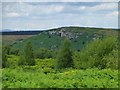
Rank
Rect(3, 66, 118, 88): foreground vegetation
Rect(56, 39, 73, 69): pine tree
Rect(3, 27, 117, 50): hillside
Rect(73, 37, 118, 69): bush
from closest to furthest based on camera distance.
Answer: Rect(3, 66, 118, 88): foreground vegetation < Rect(73, 37, 118, 69): bush < Rect(56, 39, 73, 69): pine tree < Rect(3, 27, 117, 50): hillside

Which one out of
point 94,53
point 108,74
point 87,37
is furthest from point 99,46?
point 87,37

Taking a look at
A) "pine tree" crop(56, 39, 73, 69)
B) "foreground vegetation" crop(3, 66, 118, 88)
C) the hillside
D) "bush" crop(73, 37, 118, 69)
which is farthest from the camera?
the hillside

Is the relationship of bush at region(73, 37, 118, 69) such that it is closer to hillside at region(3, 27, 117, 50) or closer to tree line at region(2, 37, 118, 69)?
tree line at region(2, 37, 118, 69)

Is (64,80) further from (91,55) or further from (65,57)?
(91,55)

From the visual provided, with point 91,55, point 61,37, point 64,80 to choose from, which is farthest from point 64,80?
point 61,37

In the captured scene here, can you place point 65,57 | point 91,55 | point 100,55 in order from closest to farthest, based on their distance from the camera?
point 100,55, point 65,57, point 91,55

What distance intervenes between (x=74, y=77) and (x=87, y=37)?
83613mm

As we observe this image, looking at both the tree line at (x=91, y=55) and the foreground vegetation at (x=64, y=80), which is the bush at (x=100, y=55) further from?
the foreground vegetation at (x=64, y=80)

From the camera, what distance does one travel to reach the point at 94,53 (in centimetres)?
2930

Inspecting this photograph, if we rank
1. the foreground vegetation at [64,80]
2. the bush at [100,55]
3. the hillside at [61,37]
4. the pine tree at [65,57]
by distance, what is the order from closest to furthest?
the foreground vegetation at [64,80] → the bush at [100,55] → the pine tree at [65,57] → the hillside at [61,37]

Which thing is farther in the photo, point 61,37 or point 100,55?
point 61,37

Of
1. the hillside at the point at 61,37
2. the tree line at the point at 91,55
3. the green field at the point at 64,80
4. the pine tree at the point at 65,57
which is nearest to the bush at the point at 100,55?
the tree line at the point at 91,55

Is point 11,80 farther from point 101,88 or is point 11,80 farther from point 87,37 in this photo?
point 87,37

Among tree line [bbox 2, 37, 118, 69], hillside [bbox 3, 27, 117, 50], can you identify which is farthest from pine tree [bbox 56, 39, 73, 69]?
hillside [bbox 3, 27, 117, 50]
